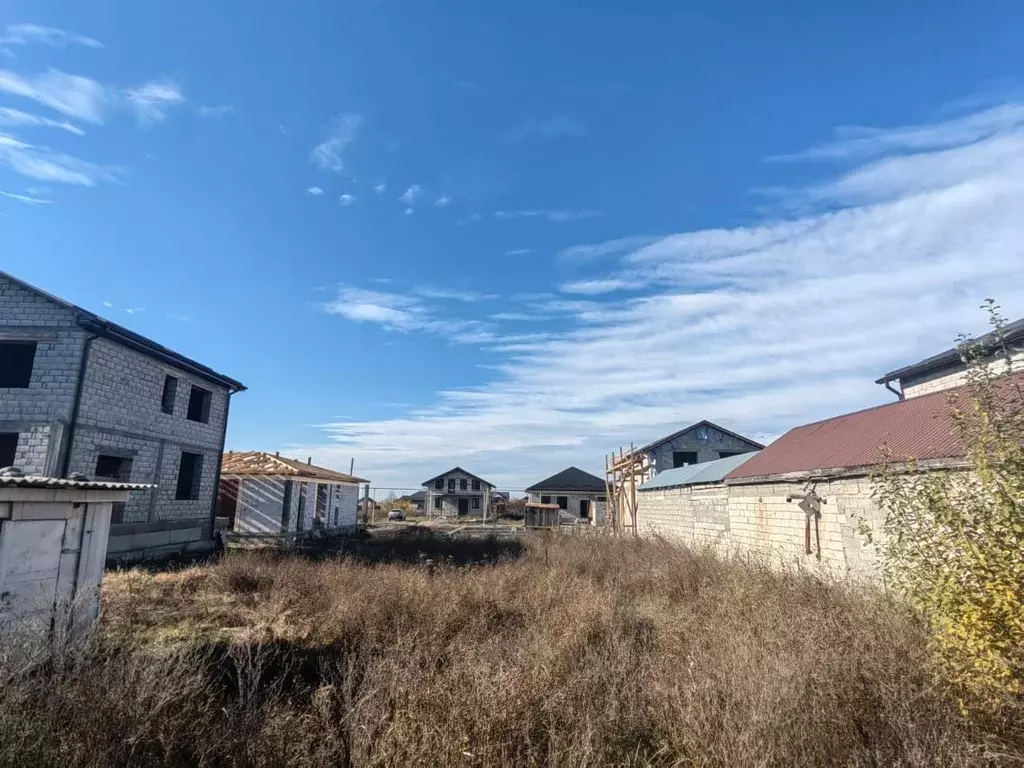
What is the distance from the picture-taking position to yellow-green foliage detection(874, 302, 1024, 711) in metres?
3.37

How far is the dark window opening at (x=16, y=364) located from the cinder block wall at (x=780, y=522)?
1648 centimetres

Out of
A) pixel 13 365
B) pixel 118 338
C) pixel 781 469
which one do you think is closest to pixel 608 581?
pixel 781 469

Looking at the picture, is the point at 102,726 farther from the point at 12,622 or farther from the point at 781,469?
the point at 781,469

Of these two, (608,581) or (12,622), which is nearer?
(12,622)

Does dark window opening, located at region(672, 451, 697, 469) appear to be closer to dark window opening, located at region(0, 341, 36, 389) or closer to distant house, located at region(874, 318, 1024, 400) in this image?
distant house, located at region(874, 318, 1024, 400)

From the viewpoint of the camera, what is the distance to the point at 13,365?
516 inches

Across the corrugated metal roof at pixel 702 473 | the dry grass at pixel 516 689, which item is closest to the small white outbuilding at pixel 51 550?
the dry grass at pixel 516 689

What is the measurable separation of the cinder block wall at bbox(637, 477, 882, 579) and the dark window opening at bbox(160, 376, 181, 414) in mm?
14381

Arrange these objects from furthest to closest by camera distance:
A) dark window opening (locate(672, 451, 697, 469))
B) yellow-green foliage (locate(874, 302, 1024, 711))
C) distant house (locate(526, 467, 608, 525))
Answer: distant house (locate(526, 467, 608, 525)), dark window opening (locate(672, 451, 697, 469)), yellow-green foliage (locate(874, 302, 1024, 711))

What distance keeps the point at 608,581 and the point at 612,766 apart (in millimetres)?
6202

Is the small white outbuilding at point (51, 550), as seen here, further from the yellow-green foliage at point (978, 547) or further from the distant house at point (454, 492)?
the distant house at point (454, 492)

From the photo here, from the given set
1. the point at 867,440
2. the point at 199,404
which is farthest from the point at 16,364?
the point at 867,440

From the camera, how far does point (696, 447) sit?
88.6 feet

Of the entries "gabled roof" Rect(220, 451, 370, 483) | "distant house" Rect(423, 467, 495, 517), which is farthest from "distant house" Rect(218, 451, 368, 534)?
"distant house" Rect(423, 467, 495, 517)
